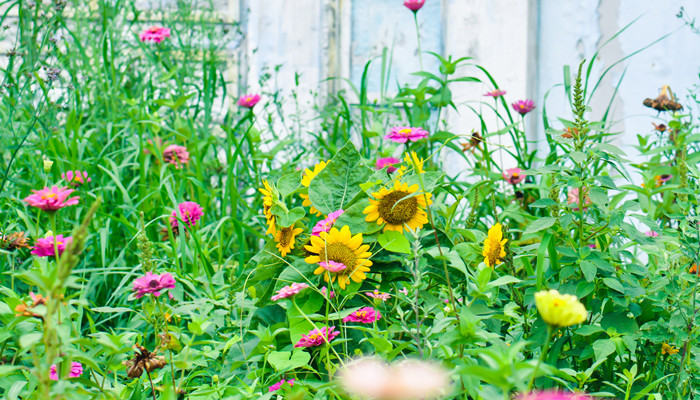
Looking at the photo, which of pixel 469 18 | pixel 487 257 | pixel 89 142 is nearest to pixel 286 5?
pixel 469 18

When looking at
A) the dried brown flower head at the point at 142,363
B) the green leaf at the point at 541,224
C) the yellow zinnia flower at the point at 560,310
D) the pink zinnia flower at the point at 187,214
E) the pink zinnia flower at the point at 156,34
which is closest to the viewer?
the yellow zinnia flower at the point at 560,310

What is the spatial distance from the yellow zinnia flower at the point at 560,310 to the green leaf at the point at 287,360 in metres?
0.44

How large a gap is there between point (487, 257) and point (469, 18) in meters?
1.73

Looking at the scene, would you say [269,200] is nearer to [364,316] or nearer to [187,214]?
[364,316]

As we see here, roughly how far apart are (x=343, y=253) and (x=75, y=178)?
95 centimetres

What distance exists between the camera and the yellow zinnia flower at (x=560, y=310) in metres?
0.41

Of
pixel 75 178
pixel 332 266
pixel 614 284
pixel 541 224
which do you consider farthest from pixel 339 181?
pixel 75 178

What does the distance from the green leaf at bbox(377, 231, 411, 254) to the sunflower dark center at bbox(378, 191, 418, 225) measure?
24mm

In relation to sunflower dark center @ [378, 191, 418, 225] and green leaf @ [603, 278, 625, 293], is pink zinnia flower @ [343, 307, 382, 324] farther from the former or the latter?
green leaf @ [603, 278, 625, 293]

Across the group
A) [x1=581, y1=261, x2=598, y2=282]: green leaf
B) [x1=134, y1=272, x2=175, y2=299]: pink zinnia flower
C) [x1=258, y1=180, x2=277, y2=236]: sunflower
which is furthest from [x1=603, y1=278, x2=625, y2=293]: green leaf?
[x1=134, y1=272, x2=175, y2=299]: pink zinnia flower

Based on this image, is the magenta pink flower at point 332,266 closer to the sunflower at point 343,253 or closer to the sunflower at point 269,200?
the sunflower at point 343,253

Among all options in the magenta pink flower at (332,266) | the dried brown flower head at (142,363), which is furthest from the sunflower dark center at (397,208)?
the dried brown flower head at (142,363)

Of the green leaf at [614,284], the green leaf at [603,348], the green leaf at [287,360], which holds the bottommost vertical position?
the green leaf at [287,360]

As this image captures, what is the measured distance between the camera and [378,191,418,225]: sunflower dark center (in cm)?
88
